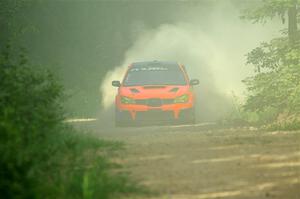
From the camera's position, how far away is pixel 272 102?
18703mm

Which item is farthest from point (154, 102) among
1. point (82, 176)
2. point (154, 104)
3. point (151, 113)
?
point (82, 176)

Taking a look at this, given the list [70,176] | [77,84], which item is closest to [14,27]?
[77,84]

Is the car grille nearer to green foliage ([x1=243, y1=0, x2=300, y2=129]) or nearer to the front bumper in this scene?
the front bumper

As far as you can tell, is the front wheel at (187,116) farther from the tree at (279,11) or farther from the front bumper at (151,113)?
the tree at (279,11)

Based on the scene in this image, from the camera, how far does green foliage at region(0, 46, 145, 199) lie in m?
7.22

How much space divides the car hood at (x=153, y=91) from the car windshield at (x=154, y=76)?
574mm

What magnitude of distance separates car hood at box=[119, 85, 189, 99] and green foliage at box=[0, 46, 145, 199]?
6.38 meters

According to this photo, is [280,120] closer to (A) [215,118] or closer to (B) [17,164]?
(A) [215,118]

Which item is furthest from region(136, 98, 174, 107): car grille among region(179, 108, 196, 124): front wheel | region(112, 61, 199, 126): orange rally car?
region(179, 108, 196, 124): front wheel

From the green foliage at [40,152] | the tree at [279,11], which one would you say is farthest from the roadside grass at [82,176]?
the tree at [279,11]

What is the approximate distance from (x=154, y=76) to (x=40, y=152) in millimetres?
12058

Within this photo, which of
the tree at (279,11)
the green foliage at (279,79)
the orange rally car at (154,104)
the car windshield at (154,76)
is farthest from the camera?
the car windshield at (154,76)

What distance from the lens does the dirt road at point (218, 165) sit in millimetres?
8047

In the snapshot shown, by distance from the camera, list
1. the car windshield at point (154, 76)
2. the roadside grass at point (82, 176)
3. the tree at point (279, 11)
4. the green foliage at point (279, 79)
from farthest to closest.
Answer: the car windshield at point (154, 76) < the tree at point (279, 11) < the green foliage at point (279, 79) < the roadside grass at point (82, 176)
